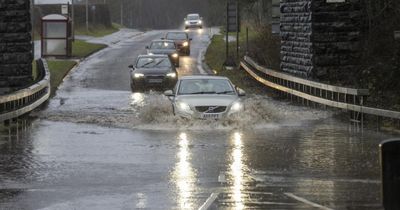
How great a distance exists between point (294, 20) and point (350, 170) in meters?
19.6

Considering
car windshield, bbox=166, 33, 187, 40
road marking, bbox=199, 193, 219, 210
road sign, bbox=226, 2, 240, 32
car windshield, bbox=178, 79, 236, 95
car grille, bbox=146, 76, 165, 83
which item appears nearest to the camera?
road marking, bbox=199, 193, 219, 210

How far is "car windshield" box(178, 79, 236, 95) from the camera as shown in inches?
842

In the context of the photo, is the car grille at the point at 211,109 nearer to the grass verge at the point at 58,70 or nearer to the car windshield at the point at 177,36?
the grass verge at the point at 58,70

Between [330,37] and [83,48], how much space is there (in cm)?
3205

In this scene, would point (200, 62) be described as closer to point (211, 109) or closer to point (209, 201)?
point (211, 109)

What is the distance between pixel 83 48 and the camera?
58.5 m

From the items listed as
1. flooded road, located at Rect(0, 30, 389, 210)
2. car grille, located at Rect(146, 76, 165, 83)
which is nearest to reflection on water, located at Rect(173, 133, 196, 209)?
flooded road, located at Rect(0, 30, 389, 210)

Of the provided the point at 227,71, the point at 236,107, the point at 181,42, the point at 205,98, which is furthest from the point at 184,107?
the point at 181,42

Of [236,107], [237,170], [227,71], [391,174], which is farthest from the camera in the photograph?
[227,71]

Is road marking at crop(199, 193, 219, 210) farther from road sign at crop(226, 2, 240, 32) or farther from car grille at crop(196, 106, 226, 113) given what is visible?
road sign at crop(226, 2, 240, 32)

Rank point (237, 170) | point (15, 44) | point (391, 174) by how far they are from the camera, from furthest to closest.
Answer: point (15, 44) → point (237, 170) → point (391, 174)

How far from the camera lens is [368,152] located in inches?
607

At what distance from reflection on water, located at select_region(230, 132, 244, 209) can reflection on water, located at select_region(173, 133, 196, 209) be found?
2.04 ft

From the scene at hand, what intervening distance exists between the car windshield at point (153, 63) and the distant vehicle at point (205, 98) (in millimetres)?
13154
